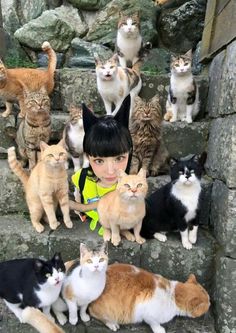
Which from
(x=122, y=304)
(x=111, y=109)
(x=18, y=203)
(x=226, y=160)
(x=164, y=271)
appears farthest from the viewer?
(x=111, y=109)

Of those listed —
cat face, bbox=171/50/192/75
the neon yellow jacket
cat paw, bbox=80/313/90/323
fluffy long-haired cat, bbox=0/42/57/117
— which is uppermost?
cat face, bbox=171/50/192/75

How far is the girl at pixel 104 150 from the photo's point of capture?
256cm

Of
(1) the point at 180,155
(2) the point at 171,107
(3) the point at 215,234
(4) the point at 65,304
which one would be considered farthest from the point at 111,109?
(4) the point at 65,304

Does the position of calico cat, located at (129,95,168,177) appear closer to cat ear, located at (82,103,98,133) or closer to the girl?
the girl

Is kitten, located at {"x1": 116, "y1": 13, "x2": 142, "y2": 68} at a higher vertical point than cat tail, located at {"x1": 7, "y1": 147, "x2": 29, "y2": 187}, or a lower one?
higher

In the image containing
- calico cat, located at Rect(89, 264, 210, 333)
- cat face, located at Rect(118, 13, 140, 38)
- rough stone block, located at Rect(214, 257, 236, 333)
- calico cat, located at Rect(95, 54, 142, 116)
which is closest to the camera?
calico cat, located at Rect(89, 264, 210, 333)

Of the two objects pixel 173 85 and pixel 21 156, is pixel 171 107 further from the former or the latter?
pixel 21 156

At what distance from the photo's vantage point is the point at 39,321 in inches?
83.7

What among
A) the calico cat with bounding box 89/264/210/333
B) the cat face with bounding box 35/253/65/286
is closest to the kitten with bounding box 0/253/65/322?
the cat face with bounding box 35/253/65/286

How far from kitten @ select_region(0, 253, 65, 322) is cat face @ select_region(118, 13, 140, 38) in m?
2.72

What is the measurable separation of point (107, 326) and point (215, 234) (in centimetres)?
105

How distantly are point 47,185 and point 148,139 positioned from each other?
39.3 inches

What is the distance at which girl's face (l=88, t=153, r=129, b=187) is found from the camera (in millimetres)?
2627

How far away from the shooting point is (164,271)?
2.64 m
